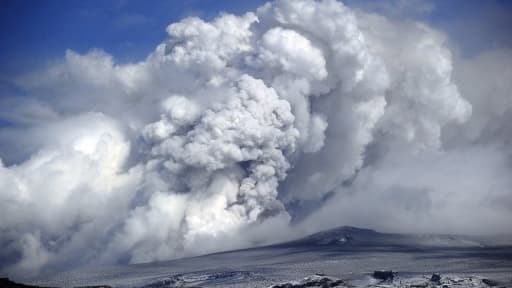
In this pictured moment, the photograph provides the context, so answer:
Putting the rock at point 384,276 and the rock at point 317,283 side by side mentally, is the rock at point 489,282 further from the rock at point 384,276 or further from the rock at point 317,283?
the rock at point 317,283

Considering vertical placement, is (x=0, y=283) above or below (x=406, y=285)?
above

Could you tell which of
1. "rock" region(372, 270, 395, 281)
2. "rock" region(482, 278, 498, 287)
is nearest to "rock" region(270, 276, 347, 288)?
"rock" region(372, 270, 395, 281)

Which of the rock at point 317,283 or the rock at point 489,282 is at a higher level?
the rock at point 317,283

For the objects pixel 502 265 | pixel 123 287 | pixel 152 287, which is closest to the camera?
pixel 152 287

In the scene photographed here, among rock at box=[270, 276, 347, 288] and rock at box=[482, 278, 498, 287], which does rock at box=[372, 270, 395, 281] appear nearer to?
rock at box=[270, 276, 347, 288]

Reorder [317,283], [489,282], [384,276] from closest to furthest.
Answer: [489,282] < [317,283] < [384,276]

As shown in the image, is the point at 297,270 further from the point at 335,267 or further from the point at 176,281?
the point at 176,281

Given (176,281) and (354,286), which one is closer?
(354,286)

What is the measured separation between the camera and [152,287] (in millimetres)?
140250

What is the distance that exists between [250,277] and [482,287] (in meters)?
69.0

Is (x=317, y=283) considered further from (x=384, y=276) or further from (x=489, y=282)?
(x=489, y=282)

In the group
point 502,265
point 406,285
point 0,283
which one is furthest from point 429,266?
point 0,283

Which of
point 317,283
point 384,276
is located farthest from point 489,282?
point 317,283

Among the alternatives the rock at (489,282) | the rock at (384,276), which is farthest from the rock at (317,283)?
the rock at (489,282)
